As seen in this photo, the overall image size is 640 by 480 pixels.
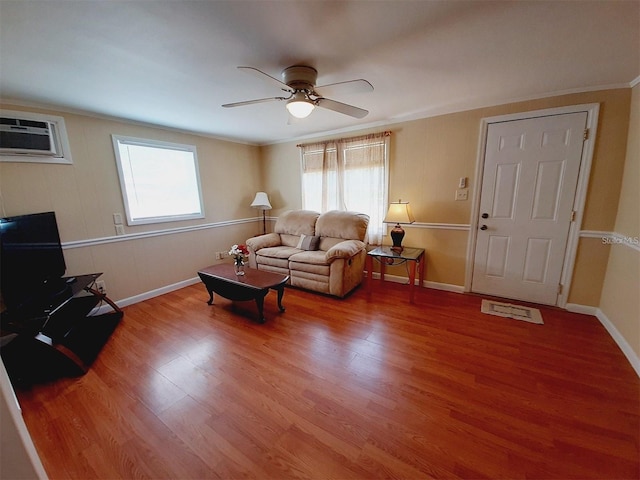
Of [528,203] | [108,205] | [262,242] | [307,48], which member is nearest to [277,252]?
[262,242]

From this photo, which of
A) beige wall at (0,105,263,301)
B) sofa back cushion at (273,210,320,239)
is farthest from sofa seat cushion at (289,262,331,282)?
beige wall at (0,105,263,301)

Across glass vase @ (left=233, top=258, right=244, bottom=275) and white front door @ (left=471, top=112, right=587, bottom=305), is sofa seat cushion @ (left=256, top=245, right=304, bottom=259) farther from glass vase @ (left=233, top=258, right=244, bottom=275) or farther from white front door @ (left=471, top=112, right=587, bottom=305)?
white front door @ (left=471, top=112, right=587, bottom=305)

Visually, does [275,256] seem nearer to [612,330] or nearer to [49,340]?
[49,340]

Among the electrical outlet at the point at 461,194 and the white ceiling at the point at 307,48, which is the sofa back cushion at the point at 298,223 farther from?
the electrical outlet at the point at 461,194

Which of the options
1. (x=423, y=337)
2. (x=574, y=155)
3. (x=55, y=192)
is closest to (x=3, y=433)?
(x=423, y=337)

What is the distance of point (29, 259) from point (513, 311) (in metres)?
4.70

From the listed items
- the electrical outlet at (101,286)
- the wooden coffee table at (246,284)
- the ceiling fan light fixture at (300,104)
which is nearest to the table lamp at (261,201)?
the wooden coffee table at (246,284)

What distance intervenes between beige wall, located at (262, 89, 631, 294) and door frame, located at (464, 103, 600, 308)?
1.7 inches

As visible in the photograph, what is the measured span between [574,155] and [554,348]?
6.20ft

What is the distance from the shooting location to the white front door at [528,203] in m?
2.51

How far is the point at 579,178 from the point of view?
2457 mm

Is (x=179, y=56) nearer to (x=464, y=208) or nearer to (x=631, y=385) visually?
(x=464, y=208)

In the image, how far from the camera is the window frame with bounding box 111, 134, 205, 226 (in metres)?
2.96

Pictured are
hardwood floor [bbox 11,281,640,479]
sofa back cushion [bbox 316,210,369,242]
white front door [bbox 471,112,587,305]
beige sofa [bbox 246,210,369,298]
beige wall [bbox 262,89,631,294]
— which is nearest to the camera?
hardwood floor [bbox 11,281,640,479]
